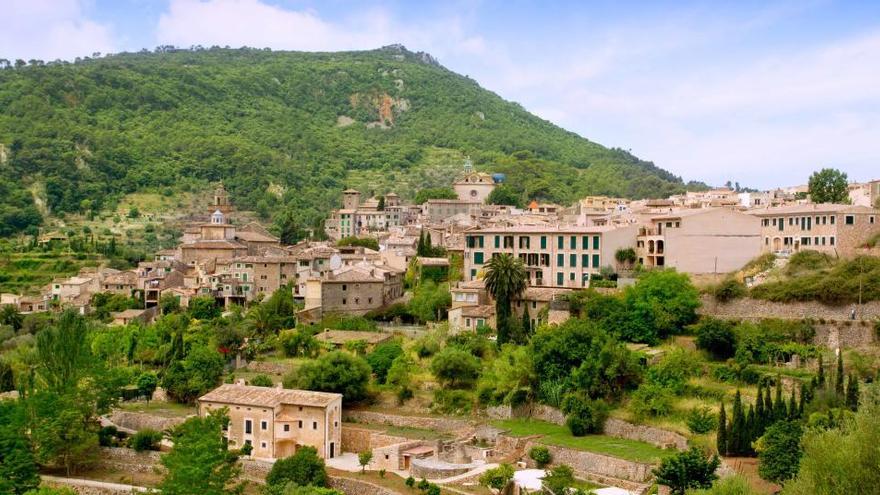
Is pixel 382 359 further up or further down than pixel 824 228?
further down

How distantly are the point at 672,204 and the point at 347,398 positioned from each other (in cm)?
3201

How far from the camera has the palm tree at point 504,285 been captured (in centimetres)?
4249

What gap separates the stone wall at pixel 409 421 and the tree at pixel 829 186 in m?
28.3

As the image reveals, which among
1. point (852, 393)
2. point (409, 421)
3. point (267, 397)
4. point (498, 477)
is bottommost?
point (498, 477)

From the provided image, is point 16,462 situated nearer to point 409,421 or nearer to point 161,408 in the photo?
point 161,408

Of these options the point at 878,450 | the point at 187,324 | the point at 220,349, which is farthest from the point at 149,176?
the point at 878,450

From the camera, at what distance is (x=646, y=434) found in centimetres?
Result: 3394

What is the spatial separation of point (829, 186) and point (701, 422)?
2892 cm

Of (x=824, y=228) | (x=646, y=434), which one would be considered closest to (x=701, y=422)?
(x=646, y=434)

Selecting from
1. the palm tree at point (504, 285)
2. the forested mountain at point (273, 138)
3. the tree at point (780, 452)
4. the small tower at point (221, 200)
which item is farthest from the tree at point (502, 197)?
the tree at point (780, 452)

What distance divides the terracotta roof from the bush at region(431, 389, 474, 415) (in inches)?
169

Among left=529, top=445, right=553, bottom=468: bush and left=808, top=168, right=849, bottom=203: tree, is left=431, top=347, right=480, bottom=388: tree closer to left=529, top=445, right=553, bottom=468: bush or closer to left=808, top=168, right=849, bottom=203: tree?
left=529, top=445, right=553, bottom=468: bush

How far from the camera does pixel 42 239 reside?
79750 mm

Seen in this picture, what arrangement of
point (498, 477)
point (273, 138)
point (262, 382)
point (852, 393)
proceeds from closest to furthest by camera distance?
1. point (852, 393)
2. point (498, 477)
3. point (262, 382)
4. point (273, 138)
